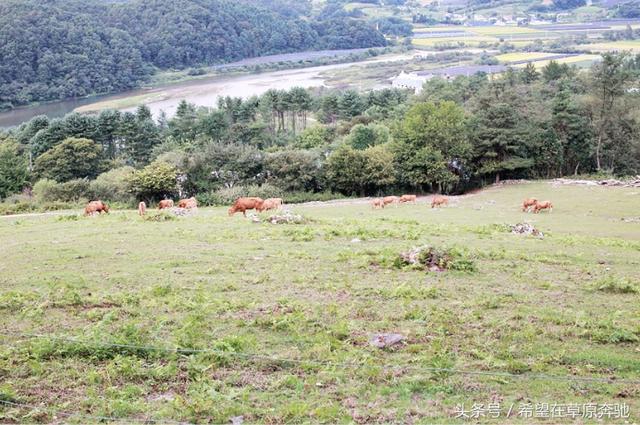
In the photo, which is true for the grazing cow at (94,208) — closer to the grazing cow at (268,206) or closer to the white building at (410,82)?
the grazing cow at (268,206)

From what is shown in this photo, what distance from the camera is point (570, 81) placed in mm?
67750

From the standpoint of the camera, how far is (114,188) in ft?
155

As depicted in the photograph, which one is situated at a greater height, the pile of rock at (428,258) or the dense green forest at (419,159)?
the pile of rock at (428,258)

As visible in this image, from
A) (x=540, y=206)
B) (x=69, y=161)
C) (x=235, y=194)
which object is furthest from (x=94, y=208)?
(x=69, y=161)

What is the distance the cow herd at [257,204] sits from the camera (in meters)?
26.8

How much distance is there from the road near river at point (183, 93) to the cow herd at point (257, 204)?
63583 millimetres

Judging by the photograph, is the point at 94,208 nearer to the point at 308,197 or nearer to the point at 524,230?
the point at 524,230

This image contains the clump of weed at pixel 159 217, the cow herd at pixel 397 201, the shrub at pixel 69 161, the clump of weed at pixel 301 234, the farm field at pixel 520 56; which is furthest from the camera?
the farm field at pixel 520 56

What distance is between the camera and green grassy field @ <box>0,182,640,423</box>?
8773 millimetres

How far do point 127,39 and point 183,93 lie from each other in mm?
30748

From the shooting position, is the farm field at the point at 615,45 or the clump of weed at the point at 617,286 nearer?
the clump of weed at the point at 617,286

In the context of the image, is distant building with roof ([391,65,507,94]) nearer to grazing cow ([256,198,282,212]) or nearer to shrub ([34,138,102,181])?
shrub ([34,138,102,181])

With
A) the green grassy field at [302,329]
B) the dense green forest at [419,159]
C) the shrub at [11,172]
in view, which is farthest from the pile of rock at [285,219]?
the shrub at [11,172]

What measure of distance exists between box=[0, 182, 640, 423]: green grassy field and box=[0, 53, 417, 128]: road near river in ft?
263
